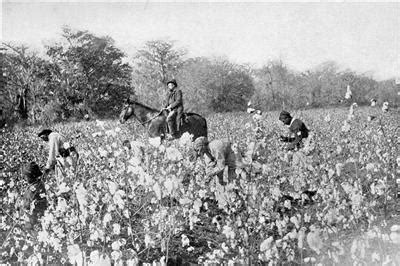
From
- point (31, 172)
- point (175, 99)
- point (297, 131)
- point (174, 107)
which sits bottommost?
point (31, 172)

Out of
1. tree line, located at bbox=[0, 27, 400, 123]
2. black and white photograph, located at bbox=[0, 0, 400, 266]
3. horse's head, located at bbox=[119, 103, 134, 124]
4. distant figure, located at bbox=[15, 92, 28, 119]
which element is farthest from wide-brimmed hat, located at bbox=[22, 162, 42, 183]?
distant figure, located at bbox=[15, 92, 28, 119]

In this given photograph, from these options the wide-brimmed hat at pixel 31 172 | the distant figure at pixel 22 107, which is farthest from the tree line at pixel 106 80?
the wide-brimmed hat at pixel 31 172

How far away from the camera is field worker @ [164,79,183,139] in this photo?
9703 mm

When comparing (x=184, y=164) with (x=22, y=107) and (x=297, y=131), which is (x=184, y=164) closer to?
(x=297, y=131)

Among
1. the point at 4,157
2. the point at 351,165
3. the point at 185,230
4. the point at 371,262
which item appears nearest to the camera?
the point at 371,262

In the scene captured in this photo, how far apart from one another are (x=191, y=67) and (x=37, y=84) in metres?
11.3

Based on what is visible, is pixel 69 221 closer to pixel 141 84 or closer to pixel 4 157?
pixel 4 157

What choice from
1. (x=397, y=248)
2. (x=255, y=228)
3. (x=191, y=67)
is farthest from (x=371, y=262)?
(x=191, y=67)

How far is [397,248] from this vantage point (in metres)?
2.82

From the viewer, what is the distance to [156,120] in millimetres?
10070

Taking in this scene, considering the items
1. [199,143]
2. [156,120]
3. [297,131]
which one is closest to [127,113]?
[156,120]

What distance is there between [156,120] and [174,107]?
1.97ft

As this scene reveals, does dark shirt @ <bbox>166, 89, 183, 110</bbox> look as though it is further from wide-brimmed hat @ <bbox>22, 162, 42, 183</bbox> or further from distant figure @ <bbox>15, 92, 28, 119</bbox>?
distant figure @ <bbox>15, 92, 28, 119</bbox>

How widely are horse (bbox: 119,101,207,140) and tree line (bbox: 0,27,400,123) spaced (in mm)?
16898
